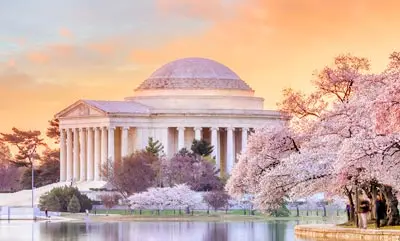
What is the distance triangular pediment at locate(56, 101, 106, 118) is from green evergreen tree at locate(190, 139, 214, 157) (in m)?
14.7

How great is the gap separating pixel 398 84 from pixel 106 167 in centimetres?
11625

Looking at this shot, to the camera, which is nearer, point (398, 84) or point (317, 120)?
point (398, 84)

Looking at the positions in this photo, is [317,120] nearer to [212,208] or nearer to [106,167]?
A: [212,208]

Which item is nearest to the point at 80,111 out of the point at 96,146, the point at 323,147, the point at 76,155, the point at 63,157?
the point at 96,146

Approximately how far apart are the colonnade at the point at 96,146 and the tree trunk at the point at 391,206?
358 feet

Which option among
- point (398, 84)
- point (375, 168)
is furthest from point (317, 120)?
point (398, 84)

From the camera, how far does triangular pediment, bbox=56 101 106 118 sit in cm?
18762

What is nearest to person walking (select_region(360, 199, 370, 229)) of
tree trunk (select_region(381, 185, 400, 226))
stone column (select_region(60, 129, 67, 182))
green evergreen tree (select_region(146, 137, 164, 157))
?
tree trunk (select_region(381, 185, 400, 226))

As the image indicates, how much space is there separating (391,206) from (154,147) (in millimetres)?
105176

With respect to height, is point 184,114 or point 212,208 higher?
point 184,114

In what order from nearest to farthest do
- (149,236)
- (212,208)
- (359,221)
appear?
(359,221) < (149,236) < (212,208)

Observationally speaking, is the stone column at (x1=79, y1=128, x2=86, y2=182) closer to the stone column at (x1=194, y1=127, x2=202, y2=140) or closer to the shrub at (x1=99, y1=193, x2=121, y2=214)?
the stone column at (x1=194, y1=127, x2=202, y2=140)

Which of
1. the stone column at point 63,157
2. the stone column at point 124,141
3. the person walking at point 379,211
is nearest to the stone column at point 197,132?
the stone column at point 124,141

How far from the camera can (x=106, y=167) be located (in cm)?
16762
